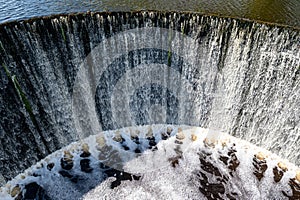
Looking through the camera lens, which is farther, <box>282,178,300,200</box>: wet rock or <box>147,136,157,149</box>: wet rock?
<box>147,136,157,149</box>: wet rock

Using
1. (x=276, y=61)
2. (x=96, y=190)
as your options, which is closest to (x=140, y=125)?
(x=96, y=190)

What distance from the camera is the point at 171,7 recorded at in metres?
9.12

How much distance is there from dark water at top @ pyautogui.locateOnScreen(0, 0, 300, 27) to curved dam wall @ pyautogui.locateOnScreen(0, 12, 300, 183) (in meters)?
1.34

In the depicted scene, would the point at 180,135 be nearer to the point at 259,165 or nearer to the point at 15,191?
the point at 259,165

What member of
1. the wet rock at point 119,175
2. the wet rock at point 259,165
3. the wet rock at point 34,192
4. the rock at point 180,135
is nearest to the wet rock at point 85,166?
the wet rock at point 119,175

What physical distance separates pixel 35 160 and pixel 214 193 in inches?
203

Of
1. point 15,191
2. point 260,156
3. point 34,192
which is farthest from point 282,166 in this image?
point 15,191

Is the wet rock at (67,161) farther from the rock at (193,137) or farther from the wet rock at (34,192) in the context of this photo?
the rock at (193,137)

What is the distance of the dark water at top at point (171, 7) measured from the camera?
28.4 feet

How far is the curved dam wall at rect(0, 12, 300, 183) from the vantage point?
7344 mm

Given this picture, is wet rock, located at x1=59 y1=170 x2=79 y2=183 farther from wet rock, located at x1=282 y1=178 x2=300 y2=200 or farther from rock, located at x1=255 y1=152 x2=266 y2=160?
wet rock, located at x1=282 y1=178 x2=300 y2=200

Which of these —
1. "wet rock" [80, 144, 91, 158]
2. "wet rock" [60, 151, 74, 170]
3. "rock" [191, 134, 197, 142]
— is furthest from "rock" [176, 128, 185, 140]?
"wet rock" [60, 151, 74, 170]

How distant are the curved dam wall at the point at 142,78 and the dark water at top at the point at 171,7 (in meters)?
1.34

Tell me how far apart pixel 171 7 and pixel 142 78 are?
236 cm
